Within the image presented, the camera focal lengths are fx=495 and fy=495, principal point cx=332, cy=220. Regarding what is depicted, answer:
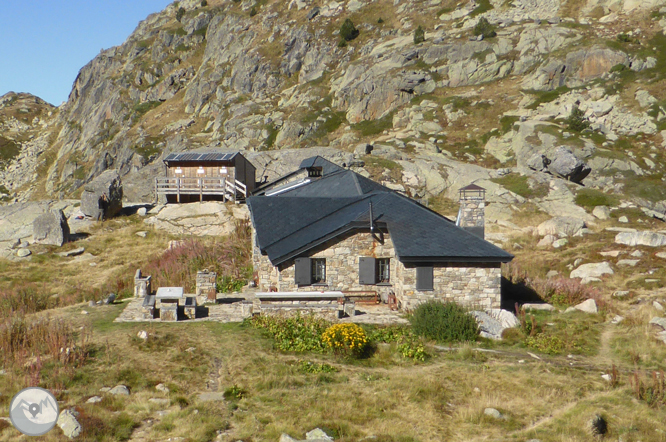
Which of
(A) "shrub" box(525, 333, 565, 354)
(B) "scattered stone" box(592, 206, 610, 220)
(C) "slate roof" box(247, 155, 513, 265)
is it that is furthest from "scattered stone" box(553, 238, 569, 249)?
(A) "shrub" box(525, 333, 565, 354)

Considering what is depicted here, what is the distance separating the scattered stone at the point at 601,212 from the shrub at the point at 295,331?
31.3m

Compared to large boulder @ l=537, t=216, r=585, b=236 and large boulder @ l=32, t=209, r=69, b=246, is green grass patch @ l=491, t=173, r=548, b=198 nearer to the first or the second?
large boulder @ l=537, t=216, r=585, b=236

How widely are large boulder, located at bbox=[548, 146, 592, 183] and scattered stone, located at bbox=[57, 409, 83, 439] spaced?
47.3 m

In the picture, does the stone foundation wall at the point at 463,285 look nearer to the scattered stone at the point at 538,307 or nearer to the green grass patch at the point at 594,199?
the scattered stone at the point at 538,307

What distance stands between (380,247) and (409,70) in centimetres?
6059

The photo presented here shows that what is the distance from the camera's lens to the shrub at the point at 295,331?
15.8 meters

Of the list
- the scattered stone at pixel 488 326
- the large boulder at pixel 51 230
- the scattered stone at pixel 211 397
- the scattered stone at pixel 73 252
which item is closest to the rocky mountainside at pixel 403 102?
the large boulder at pixel 51 230

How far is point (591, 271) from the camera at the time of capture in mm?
27000

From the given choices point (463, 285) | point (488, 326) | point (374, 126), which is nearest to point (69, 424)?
point (488, 326)

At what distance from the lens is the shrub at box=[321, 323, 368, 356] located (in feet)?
50.0

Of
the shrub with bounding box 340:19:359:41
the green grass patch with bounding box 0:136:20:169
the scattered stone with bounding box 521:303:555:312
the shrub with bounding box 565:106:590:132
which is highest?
the shrub with bounding box 340:19:359:41

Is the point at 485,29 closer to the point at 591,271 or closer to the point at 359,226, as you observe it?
the point at 591,271

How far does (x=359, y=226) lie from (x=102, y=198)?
89.6 feet

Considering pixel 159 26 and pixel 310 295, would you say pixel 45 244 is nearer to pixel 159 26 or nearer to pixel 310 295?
pixel 310 295
